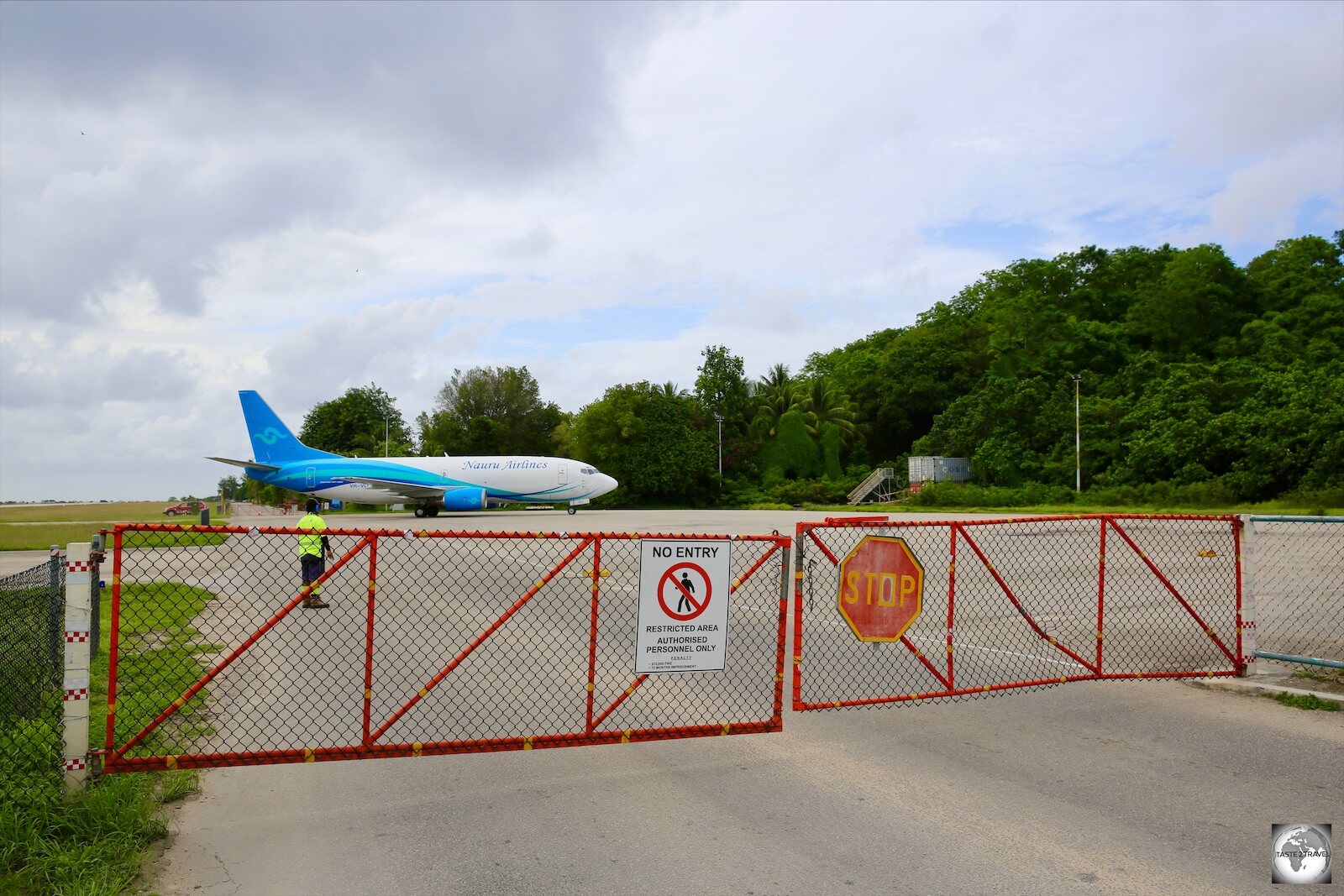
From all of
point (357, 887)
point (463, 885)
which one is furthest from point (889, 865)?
point (357, 887)

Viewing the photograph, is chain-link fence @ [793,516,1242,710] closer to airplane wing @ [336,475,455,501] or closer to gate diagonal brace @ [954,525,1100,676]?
gate diagonal brace @ [954,525,1100,676]

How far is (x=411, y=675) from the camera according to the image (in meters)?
9.08

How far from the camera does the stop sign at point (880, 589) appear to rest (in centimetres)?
706

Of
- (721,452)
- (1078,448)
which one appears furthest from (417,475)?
(1078,448)

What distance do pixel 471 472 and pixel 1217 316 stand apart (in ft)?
195

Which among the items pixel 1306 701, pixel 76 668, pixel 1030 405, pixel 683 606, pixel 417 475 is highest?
pixel 1030 405

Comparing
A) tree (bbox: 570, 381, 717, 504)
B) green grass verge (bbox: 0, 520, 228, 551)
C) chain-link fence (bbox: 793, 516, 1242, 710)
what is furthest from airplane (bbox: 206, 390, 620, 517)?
chain-link fence (bbox: 793, 516, 1242, 710)

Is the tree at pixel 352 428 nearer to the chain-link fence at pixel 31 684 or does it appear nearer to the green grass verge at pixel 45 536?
the green grass verge at pixel 45 536

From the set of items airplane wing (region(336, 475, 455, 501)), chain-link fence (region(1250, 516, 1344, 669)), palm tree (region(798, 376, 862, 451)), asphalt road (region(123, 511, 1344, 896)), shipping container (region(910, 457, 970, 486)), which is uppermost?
palm tree (region(798, 376, 862, 451))

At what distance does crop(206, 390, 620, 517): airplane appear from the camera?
2047 inches

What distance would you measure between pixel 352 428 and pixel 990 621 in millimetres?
93659

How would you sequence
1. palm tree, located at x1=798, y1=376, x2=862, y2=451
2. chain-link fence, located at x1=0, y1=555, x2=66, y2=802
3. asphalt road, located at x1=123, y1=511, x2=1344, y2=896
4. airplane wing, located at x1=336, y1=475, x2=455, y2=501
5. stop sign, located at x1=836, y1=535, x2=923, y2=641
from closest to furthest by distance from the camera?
asphalt road, located at x1=123, y1=511, x2=1344, y2=896, chain-link fence, located at x1=0, y1=555, x2=66, y2=802, stop sign, located at x1=836, y1=535, x2=923, y2=641, airplane wing, located at x1=336, y1=475, x2=455, y2=501, palm tree, located at x1=798, y1=376, x2=862, y2=451

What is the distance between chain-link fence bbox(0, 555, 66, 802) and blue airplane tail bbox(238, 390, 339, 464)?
46.8m
